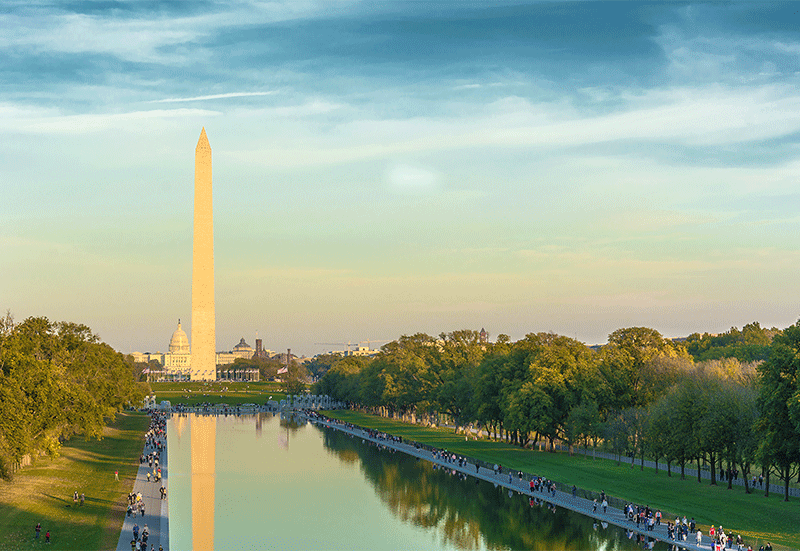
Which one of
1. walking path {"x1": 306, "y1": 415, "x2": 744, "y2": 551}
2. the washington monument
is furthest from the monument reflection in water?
the washington monument

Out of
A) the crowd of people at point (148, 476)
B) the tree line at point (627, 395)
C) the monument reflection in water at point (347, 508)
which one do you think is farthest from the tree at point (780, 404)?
the crowd of people at point (148, 476)

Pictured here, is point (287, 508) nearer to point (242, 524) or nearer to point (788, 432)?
point (242, 524)

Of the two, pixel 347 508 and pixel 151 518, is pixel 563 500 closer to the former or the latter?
pixel 347 508

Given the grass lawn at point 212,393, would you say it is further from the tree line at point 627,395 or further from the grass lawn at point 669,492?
the grass lawn at point 669,492

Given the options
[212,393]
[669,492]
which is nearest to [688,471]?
[669,492]

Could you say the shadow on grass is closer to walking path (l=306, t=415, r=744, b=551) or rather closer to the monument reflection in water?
the monument reflection in water

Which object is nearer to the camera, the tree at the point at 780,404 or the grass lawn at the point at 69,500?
the grass lawn at the point at 69,500
